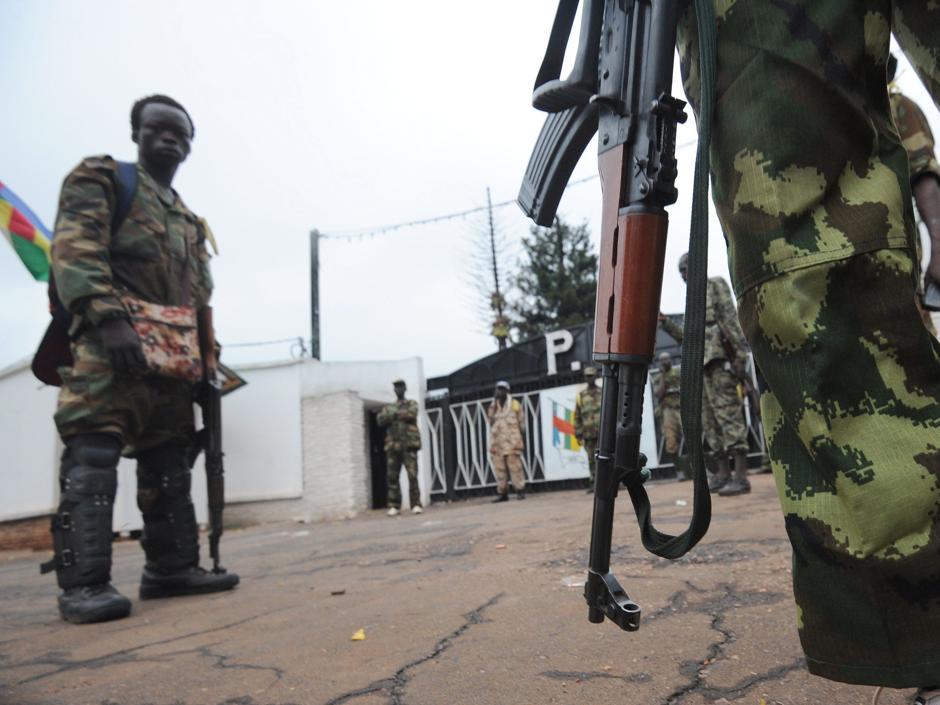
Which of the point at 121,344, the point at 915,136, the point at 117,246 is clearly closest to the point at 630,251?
the point at 915,136

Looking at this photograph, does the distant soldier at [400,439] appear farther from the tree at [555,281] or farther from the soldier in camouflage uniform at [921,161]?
the tree at [555,281]

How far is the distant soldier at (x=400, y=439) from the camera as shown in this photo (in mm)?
9211

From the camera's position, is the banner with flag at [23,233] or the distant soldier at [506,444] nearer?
the banner with flag at [23,233]

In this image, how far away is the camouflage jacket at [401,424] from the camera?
30.2 feet

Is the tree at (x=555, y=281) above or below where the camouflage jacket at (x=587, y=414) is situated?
above

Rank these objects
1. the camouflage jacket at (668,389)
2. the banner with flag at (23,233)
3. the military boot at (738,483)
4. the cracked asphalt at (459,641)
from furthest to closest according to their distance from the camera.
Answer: the camouflage jacket at (668,389) → the banner with flag at (23,233) → the military boot at (738,483) → the cracked asphalt at (459,641)

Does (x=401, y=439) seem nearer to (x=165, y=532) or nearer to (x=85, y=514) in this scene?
(x=165, y=532)

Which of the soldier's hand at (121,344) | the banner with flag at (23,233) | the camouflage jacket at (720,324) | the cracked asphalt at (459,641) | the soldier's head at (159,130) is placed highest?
the banner with flag at (23,233)

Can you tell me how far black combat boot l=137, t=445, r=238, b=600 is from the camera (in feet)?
9.24

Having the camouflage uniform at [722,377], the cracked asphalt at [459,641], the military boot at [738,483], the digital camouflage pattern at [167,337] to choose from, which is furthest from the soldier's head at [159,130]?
the military boot at [738,483]

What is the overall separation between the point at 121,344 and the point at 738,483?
3810mm

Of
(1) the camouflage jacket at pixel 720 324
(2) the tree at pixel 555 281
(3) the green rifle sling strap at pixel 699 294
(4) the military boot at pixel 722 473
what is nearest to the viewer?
(3) the green rifle sling strap at pixel 699 294

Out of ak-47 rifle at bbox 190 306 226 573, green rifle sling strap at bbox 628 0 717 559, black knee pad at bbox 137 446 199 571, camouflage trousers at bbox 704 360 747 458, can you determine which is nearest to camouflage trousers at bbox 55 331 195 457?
black knee pad at bbox 137 446 199 571

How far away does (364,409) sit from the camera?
11.2 m
